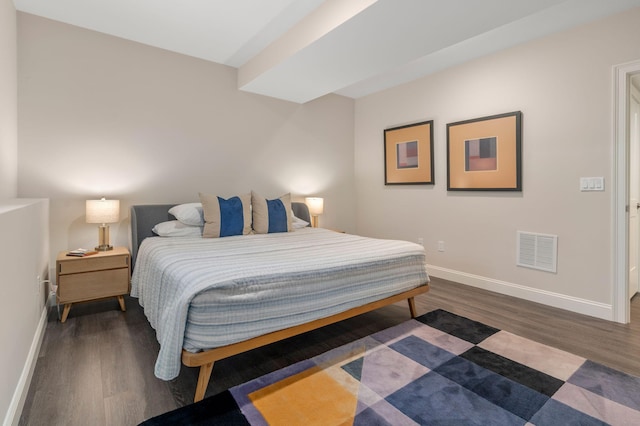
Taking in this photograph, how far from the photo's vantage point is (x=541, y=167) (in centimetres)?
320

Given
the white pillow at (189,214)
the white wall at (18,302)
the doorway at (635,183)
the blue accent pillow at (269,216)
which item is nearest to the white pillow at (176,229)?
the white pillow at (189,214)

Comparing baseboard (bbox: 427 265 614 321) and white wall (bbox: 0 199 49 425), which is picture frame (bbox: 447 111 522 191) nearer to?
baseboard (bbox: 427 265 614 321)

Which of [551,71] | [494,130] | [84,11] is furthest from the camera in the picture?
[494,130]

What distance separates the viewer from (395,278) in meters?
2.51

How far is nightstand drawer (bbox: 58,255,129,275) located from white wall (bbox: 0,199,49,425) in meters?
0.21

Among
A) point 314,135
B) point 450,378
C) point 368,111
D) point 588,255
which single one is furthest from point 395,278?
point 368,111

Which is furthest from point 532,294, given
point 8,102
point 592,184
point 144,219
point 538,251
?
point 8,102

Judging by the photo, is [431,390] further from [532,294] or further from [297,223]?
[297,223]

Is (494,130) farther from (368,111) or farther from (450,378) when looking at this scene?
(450,378)

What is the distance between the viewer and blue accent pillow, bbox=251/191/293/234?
3.52 metres

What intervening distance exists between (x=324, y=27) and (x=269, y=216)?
1.90m

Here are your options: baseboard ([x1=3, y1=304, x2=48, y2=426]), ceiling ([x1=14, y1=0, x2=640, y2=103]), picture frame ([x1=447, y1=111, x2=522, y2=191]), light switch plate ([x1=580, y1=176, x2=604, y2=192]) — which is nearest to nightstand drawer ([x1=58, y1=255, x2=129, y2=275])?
baseboard ([x1=3, y1=304, x2=48, y2=426])

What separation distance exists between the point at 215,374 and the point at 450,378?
137cm

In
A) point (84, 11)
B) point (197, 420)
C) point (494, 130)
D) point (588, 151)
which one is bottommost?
point (197, 420)
